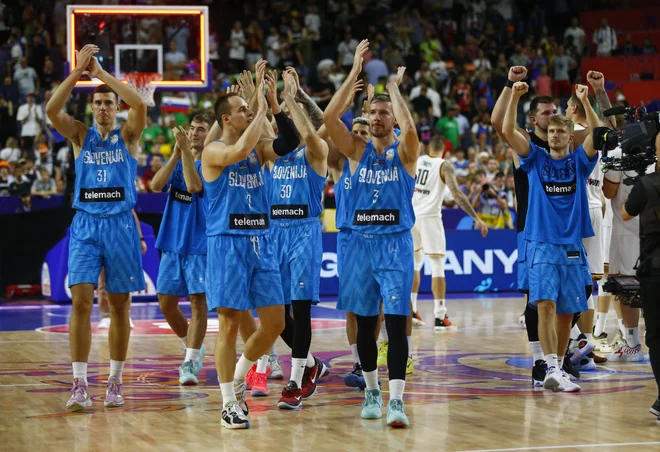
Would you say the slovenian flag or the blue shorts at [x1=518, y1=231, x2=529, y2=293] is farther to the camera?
the slovenian flag

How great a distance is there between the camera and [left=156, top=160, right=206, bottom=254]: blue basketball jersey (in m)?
9.82

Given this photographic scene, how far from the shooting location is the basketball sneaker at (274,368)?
32.1 ft

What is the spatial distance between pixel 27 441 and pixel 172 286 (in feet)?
9.85

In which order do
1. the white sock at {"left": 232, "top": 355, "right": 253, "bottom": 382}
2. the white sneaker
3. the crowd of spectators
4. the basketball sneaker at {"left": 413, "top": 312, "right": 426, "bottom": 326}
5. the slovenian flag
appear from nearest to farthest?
the white sock at {"left": 232, "top": 355, "right": 253, "bottom": 382} → the white sneaker → the basketball sneaker at {"left": 413, "top": 312, "right": 426, "bottom": 326} → the crowd of spectators → the slovenian flag

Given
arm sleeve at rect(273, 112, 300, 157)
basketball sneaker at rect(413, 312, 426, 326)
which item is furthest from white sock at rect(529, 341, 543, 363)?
basketball sneaker at rect(413, 312, 426, 326)

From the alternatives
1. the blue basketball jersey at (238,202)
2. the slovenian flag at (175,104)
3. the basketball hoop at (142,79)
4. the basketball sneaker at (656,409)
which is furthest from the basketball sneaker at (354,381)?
the slovenian flag at (175,104)

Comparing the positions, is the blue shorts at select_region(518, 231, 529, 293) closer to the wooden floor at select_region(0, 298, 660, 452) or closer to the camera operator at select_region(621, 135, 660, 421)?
the wooden floor at select_region(0, 298, 660, 452)

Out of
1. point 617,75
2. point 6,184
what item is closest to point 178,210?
point 6,184

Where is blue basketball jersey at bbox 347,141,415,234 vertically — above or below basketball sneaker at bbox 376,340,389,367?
above

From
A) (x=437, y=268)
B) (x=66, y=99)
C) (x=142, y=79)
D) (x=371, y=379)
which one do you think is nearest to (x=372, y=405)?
(x=371, y=379)

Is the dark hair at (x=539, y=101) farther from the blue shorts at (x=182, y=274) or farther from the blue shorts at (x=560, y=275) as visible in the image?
the blue shorts at (x=182, y=274)

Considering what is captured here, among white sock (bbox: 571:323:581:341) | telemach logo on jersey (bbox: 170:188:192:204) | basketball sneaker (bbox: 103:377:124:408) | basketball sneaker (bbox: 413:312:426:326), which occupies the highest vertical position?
telemach logo on jersey (bbox: 170:188:192:204)

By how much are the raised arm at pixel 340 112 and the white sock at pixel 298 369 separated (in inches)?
68.3

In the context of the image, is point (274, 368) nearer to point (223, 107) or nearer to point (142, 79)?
point (223, 107)
